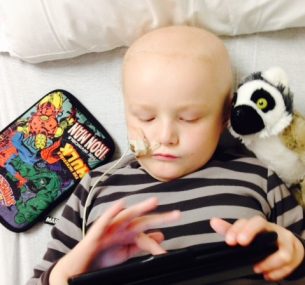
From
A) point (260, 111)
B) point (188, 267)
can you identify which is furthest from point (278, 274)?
point (260, 111)

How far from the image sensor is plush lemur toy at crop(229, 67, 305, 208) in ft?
2.72

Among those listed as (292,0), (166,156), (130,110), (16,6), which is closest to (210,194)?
(166,156)

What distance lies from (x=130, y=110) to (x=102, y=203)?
0.18 m

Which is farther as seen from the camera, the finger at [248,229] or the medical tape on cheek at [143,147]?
the medical tape on cheek at [143,147]

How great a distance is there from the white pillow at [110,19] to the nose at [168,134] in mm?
229

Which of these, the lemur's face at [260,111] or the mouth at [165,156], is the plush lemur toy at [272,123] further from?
the mouth at [165,156]

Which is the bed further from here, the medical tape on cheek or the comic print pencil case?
the medical tape on cheek

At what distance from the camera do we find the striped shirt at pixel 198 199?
83 centimetres

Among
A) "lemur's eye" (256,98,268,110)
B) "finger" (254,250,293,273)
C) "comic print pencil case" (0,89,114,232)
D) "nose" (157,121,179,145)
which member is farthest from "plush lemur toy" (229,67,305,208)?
"comic print pencil case" (0,89,114,232)

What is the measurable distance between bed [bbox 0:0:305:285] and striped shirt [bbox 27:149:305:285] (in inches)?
5.3

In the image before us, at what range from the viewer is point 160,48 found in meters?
0.84

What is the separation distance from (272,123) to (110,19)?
14.6 inches

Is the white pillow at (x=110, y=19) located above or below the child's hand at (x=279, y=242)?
above

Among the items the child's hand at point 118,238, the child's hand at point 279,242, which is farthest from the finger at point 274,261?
the child's hand at point 118,238
